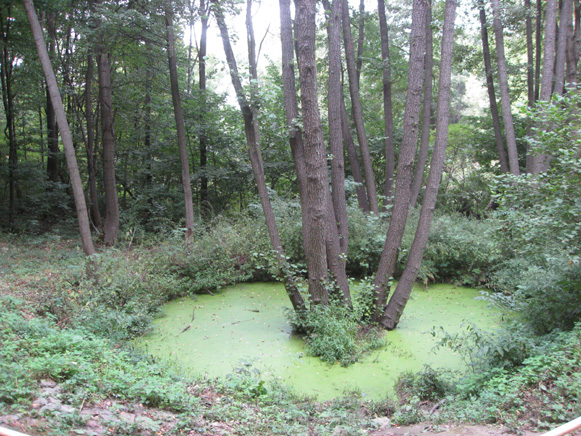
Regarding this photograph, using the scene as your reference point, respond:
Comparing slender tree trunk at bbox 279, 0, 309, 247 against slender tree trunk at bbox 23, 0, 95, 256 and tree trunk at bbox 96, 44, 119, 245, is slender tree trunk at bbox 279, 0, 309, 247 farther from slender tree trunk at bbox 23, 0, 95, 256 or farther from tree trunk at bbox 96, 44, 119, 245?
tree trunk at bbox 96, 44, 119, 245

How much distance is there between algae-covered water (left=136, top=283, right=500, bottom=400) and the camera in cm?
516

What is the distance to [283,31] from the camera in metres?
6.79

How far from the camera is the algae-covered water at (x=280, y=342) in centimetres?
516

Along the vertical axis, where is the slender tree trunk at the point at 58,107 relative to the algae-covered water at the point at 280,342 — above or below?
above

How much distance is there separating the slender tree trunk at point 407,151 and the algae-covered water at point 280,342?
2.58ft

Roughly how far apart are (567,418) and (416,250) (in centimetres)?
360

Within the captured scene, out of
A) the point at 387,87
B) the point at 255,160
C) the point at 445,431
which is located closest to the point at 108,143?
the point at 255,160

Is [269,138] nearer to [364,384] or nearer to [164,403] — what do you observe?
[364,384]

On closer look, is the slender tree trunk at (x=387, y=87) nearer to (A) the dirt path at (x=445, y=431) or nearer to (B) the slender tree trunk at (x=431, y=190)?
(B) the slender tree trunk at (x=431, y=190)

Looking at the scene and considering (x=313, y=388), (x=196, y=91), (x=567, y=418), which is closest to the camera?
(x=567, y=418)

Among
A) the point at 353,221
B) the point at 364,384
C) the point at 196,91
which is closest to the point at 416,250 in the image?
the point at 364,384

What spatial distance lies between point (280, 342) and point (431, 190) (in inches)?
128

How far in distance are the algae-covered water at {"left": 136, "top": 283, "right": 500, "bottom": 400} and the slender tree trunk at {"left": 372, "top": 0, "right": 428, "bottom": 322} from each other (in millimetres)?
785

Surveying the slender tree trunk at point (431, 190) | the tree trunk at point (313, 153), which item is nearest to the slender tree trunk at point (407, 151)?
the slender tree trunk at point (431, 190)
